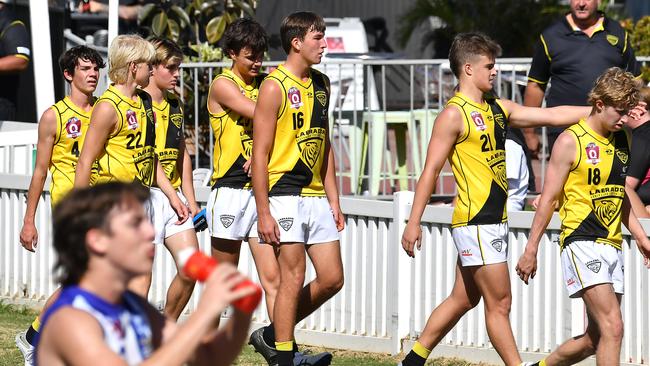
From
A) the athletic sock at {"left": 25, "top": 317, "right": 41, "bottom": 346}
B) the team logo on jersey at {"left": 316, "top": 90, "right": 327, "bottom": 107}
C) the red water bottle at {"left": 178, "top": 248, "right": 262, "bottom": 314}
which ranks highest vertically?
the team logo on jersey at {"left": 316, "top": 90, "right": 327, "bottom": 107}

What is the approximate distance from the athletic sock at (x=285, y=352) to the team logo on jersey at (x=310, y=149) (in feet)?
3.22

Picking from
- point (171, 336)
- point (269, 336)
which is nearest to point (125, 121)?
point (269, 336)

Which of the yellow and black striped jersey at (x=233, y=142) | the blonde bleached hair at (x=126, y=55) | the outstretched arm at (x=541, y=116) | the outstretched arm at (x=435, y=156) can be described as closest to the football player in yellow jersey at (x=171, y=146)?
the yellow and black striped jersey at (x=233, y=142)

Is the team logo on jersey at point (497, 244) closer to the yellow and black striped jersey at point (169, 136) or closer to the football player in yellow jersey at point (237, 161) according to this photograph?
the football player in yellow jersey at point (237, 161)

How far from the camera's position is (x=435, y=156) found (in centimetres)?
671

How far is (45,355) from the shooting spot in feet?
12.2

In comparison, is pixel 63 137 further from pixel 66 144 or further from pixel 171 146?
pixel 171 146

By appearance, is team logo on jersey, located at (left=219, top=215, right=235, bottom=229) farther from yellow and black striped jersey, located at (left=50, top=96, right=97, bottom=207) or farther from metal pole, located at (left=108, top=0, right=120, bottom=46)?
metal pole, located at (left=108, top=0, right=120, bottom=46)

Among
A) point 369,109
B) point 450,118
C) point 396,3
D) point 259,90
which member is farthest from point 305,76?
point 396,3

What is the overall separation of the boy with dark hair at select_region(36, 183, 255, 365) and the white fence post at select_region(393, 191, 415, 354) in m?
4.47

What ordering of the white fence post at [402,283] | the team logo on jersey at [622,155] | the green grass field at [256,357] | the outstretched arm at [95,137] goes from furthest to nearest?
1. the white fence post at [402,283]
2. the green grass field at [256,357]
3. the outstretched arm at [95,137]
4. the team logo on jersey at [622,155]

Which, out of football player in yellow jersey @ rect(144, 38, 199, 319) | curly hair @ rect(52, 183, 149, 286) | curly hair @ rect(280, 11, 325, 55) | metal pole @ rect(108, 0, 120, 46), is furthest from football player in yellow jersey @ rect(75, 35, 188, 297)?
metal pole @ rect(108, 0, 120, 46)

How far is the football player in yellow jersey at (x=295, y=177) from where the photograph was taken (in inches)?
275

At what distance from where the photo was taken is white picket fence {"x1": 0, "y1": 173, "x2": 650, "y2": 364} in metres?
7.66
